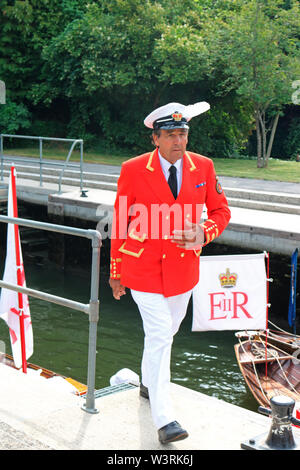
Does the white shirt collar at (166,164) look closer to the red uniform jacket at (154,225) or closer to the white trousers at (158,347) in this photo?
the red uniform jacket at (154,225)

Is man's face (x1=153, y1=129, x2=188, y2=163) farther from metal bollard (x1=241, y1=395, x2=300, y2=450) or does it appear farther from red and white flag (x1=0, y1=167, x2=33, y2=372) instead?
red and white flag (x1=0, y1=167, x2=33, y2=372)

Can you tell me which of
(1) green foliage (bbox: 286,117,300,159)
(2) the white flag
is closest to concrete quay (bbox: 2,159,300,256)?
(2) the white flag

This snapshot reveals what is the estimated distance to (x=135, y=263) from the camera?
3832mm

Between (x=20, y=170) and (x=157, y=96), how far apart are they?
737 cm

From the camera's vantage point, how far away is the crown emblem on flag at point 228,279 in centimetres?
934

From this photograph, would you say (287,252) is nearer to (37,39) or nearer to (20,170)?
(20,170)

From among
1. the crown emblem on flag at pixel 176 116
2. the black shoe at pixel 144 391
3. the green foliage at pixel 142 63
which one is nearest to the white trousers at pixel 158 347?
the black shoe at pixel 144 391

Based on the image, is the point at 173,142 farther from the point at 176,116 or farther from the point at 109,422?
the point at 109,422

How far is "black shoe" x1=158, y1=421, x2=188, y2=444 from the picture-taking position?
347cm

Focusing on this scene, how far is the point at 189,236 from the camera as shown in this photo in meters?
3.68

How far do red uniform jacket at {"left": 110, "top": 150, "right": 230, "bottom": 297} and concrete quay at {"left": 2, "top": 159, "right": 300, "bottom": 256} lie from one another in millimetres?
7425

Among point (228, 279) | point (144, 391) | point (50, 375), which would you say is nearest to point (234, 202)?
point (228, 279)

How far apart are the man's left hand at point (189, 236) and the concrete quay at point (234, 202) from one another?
7554 millimetres

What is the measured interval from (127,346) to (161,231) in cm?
775
